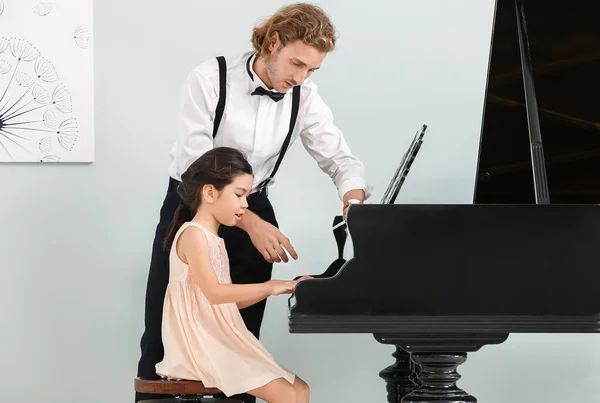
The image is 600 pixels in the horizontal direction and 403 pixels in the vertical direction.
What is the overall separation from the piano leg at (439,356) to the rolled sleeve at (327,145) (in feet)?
2.63

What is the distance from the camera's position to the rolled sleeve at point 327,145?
3.06 meters

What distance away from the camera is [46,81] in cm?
370

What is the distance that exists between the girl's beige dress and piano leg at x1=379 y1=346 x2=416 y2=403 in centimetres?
71

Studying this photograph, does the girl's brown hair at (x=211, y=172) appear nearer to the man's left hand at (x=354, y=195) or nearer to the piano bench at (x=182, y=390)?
the man's left hand at (x=354, y=195)

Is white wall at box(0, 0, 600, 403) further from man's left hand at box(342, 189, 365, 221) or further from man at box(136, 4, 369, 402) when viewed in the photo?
man's left hand at box(342, 189, 365, 221)

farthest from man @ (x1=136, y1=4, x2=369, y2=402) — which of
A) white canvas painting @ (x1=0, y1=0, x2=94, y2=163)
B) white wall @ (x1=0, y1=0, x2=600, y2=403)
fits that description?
white canvas painting @ (x1=0, y1=0, x2=94, y2=163)

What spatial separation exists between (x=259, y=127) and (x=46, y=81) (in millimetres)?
1232

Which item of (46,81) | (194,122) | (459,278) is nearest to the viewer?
(459,278)

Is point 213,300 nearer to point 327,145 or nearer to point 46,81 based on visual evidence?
point 327,145

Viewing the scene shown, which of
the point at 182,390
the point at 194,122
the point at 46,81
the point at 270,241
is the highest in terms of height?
the point at 46,81

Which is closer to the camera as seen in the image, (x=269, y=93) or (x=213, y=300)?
(x=213, y=300)

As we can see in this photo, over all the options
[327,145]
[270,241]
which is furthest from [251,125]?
[270,241]

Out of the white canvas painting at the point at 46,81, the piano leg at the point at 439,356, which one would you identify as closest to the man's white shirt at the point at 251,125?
the piano leg at the point at 439,356

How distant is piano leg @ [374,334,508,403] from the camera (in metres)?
2.31
